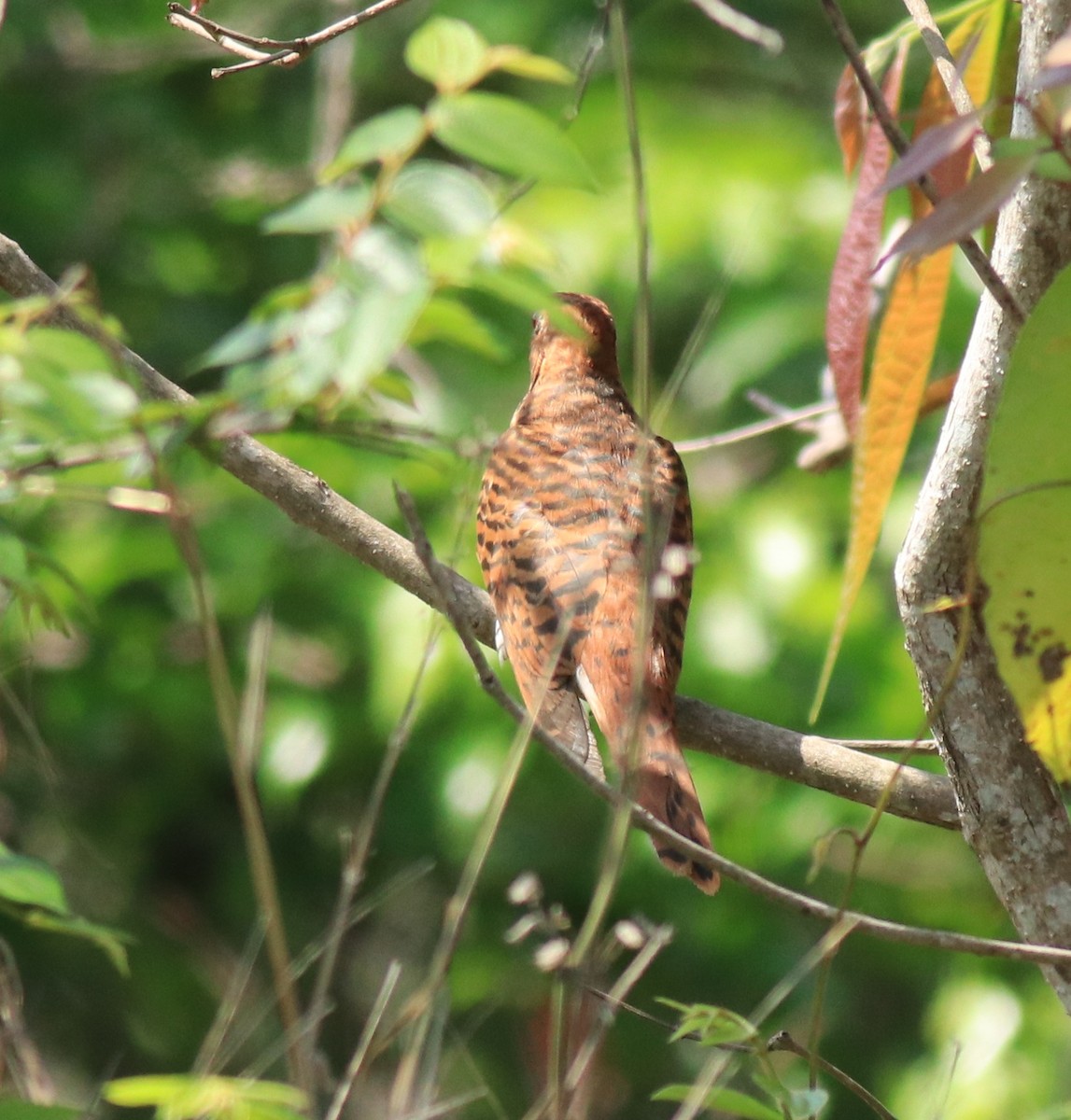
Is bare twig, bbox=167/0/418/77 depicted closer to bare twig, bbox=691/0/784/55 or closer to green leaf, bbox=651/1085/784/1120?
bare twig, bbox=691/0/784/55

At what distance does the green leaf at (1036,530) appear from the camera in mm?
1246

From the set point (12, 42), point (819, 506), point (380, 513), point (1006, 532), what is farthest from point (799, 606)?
point (12, 42)

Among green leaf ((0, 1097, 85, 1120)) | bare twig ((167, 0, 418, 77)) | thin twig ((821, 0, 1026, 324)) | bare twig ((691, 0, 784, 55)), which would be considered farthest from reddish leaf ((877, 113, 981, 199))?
green leaf ((0, 1097, 85, 1120))

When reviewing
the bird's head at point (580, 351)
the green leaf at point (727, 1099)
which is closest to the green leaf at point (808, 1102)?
the green leaf at point (727, 1099)

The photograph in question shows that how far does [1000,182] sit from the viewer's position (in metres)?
0.95

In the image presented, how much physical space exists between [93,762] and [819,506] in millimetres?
2352

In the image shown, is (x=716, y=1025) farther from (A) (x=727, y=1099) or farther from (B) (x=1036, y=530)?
(B) (x=1036, y=530)

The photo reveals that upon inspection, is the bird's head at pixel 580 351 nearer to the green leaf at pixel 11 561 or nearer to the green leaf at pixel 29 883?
the green leaf at pixel 11 561

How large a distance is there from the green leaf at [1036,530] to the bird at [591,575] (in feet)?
1.90

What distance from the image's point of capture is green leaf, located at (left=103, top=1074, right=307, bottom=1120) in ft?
3.22

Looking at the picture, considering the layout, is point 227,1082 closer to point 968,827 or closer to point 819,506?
point 968,827

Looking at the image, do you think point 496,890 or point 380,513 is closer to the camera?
point 380,513

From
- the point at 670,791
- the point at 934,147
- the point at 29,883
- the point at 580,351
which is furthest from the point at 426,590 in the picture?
the point at 580,351

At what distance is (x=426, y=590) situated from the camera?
72.8 inches
